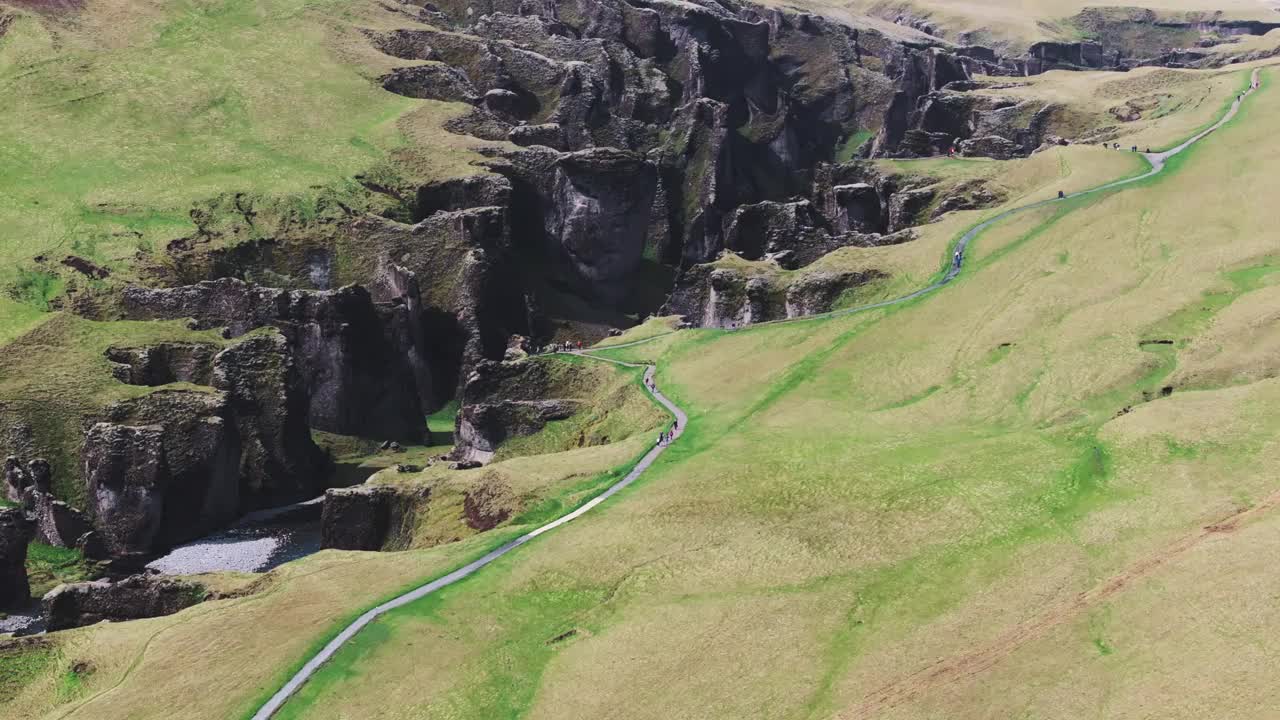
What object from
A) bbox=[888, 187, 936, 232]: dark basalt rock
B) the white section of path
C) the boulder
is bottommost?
the white section of path

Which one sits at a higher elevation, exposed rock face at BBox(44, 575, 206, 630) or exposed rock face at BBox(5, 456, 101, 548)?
exposed rock face at BBox(44, 575, 206, 630)

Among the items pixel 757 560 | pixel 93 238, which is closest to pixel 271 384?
pixel 93 238

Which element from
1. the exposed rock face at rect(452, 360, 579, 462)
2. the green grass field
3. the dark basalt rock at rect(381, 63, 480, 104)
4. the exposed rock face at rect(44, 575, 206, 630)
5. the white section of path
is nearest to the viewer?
the green grass field

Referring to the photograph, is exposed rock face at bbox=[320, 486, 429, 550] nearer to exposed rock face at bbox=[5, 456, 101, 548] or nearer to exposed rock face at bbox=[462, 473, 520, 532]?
exposed rock face at bbox=[462, 473, 520, 532]

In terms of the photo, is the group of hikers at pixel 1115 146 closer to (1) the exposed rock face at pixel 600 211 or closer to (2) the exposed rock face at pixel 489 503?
(1) the exposed rock face at pixel 600 211

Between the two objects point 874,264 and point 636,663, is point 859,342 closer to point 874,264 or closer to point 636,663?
point 874,264

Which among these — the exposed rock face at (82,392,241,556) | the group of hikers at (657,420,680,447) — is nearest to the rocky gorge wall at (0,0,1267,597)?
the exposed rock face at (82,392,241,556)
